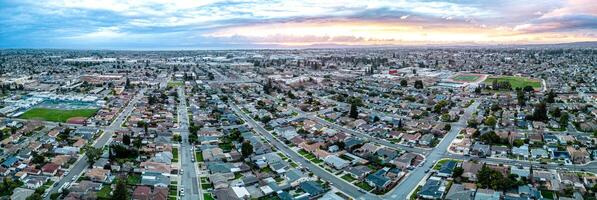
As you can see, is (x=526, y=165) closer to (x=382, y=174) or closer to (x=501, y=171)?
(x=501, y=171)

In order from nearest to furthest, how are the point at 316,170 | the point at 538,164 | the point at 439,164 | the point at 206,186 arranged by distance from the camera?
the point at 206,186 → the point at 316,170 → the point at 538,164 → the point at 439,164

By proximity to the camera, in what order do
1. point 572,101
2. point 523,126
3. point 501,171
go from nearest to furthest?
1. point 501,171
2. point 523,126
3. point 572,101

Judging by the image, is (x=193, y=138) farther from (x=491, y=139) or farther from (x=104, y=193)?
(x=491, y=139)

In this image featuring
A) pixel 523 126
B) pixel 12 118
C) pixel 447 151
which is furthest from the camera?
pixel 12 118

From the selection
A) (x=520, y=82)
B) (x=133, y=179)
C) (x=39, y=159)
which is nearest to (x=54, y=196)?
(x=133, y=179)

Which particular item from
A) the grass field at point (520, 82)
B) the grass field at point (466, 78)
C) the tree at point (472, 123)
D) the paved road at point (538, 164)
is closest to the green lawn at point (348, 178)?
the paved road at point (538, 164)

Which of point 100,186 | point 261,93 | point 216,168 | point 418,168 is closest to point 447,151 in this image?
point 418,168
